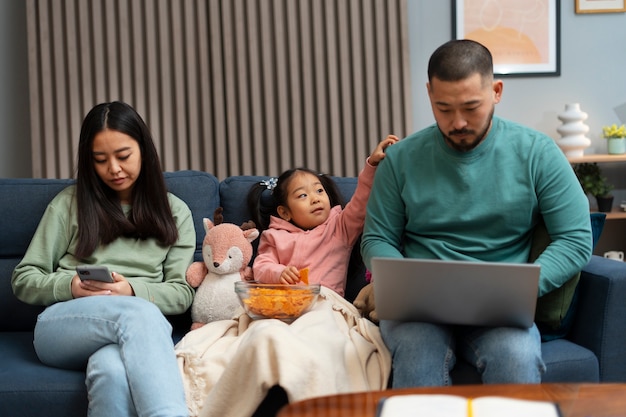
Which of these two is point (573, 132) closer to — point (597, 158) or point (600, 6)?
point (597, 158)

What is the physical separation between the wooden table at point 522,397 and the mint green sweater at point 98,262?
936 millimetres

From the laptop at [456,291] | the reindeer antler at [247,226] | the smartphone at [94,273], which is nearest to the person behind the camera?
the laptop at [456,291]

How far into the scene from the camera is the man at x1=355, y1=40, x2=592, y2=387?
1.65 m

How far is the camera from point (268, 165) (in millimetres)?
4117

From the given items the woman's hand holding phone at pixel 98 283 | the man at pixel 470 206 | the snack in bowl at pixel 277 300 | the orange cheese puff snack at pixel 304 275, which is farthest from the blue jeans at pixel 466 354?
the woman's hand holding phone at pixel 98 283

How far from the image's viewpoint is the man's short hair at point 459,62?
1732 mm

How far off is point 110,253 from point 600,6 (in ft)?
10.4

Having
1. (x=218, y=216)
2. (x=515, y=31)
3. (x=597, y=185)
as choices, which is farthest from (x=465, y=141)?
(x=515, y=31)

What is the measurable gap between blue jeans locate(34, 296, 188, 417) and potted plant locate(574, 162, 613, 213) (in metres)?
2.75

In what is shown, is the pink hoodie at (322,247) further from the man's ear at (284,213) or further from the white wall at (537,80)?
the white wall at (537,80)

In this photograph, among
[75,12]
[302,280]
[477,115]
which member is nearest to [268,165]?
[75,12]

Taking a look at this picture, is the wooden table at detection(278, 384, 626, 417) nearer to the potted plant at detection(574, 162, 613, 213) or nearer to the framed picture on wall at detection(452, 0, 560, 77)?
the potted plant at detection(574, 162, 613, 213)

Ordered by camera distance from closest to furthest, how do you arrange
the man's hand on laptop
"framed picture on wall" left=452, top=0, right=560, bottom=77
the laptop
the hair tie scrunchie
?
the laptop, the man's hand on laptop, the hair tie scrunchie, "framed picture on wall" left=452, top=0, right=560, bottom=77

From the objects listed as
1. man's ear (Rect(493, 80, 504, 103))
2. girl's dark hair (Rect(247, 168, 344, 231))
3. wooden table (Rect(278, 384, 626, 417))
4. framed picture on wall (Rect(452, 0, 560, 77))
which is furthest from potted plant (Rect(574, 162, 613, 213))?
wooden table (Rect(278, 384, 626, 417))
